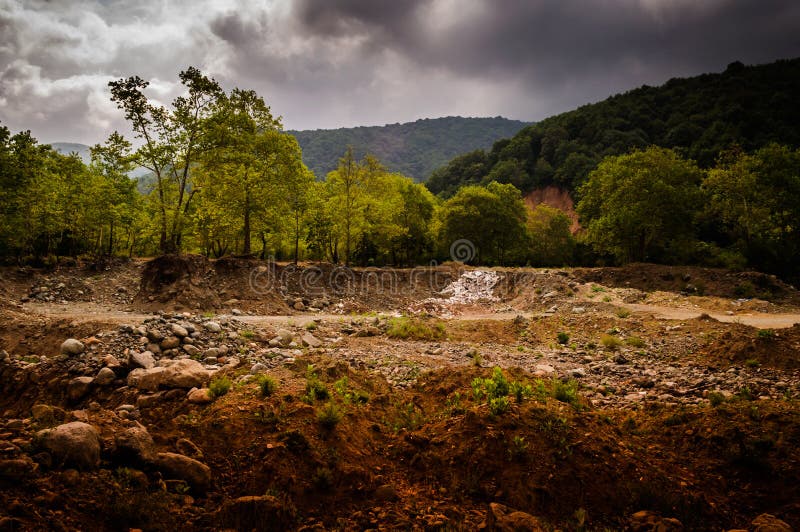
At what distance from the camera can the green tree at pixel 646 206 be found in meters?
30.2

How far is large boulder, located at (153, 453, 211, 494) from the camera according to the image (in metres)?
4.56

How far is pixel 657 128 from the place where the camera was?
7762cm

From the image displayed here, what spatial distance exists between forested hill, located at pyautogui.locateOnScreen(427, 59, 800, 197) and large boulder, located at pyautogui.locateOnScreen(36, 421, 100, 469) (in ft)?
251

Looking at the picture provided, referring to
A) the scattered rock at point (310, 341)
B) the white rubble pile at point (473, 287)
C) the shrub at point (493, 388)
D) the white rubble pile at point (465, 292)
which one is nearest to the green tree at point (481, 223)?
the white rubble pile at point (465, 292)

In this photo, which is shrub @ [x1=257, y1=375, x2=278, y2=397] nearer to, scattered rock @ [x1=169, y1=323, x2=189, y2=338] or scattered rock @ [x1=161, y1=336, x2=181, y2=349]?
scattered rock @ [x1=161, y1=336, x2=181, y2=349]

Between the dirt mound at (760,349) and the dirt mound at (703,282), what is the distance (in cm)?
1435

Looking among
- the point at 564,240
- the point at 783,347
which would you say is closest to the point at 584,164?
the point at 564,240

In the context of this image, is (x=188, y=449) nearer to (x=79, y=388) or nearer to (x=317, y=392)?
(x=317, y=392)

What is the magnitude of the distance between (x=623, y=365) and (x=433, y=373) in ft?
23.3

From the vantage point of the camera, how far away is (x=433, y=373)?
8648 millimetres

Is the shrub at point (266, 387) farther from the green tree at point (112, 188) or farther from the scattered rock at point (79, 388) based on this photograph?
the green tree at point (112, 188)

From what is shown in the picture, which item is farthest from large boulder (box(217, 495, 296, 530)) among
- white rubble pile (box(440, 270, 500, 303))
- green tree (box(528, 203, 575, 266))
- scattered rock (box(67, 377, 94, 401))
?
green tree (box(528, 203, 575, 266))

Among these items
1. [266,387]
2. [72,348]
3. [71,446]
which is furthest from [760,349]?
[72,348]

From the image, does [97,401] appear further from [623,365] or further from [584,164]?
[584,164]
